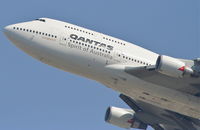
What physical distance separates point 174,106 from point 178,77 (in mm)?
4636

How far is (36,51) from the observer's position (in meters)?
47.0

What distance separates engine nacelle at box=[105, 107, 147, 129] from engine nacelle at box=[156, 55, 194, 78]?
1187 cm

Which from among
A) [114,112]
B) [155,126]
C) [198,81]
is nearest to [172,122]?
[155,126]

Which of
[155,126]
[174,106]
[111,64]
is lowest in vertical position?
[155,126]

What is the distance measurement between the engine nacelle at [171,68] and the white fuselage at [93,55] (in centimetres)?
242

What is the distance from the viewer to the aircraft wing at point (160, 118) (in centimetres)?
5469

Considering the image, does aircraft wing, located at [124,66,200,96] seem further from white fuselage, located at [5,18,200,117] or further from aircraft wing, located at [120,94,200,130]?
aircraft wing, located at [120,94,200,130]

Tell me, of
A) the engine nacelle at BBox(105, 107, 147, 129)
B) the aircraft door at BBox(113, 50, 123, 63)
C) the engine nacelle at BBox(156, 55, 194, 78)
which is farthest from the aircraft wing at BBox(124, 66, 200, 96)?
the engine nacelle at BBox(105, 107, 147, 129)

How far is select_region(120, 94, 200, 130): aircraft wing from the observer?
54.7 m

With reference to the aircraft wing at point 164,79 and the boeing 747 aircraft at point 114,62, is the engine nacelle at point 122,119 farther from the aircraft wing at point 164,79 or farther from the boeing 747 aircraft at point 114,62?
the aircraft wing at point 164,79

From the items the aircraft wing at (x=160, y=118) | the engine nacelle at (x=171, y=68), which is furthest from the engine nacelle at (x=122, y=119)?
the engine nacelle at (x=171, y=68)

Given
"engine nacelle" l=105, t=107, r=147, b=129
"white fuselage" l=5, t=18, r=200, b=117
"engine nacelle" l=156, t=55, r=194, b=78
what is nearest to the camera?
"engine nacelle" l=156, t=55, r=194, b=78

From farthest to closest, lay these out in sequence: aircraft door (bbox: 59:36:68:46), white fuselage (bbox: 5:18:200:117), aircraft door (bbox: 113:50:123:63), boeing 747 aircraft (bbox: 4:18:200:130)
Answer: aircraft door (bbox: 59:36:68:46) < aircraft door (bbox: 113:50:123:63) < white fuselage (bbox: 5:18:200:117) < boeing 747 aircraft (bbox: 4:18:200:130)

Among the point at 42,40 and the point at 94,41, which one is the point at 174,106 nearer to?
the point at 94,41
